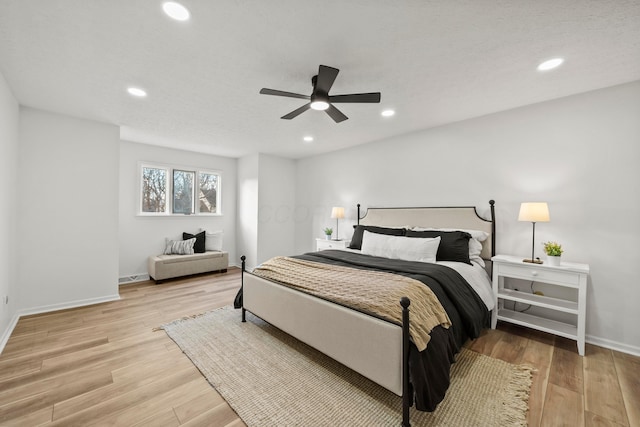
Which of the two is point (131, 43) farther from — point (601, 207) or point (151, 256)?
point (601, 207)

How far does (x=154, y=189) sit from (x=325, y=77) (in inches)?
177

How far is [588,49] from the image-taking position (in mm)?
1982

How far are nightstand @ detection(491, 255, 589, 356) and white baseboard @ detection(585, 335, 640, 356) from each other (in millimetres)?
160

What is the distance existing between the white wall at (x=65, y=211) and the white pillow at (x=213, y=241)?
1.81m

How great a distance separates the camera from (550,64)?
7.17 ft

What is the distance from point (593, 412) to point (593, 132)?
98.9 inches

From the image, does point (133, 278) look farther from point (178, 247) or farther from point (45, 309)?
point (45, 309)

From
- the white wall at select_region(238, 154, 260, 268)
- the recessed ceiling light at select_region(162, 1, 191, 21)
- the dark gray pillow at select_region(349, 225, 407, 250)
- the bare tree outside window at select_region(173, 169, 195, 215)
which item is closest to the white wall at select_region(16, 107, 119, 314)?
the bare tree outside window at select_region(173, 169, 195, 215)

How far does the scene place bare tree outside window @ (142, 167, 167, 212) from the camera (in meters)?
4.95

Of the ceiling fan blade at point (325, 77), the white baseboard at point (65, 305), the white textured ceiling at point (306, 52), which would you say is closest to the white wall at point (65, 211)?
the white baseboard at point (65, 305)

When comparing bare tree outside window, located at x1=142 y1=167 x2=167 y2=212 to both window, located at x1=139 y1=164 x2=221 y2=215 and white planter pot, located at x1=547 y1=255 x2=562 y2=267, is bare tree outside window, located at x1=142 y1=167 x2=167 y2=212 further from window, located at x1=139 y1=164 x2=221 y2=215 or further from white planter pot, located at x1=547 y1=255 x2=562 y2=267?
white planter pot, located at x1=547 y1=255 x2=562 y2=267

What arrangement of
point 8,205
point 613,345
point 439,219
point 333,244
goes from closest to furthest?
point 613,345 < point 8,205 < point 439,219 < point 333,244

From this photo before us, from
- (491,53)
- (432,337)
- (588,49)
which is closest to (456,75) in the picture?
(491,53)

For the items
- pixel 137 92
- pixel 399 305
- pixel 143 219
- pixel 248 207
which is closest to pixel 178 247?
pixel 143 219
